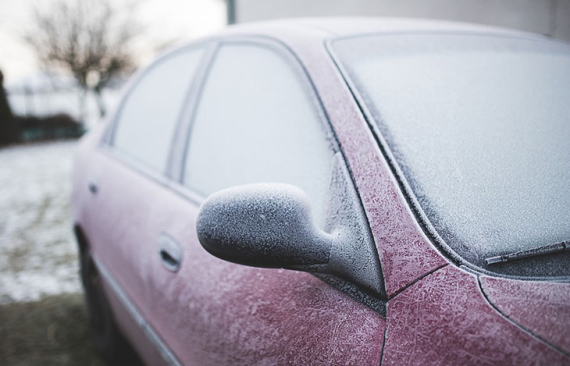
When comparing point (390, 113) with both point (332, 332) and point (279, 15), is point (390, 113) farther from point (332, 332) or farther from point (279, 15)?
point (279, 15)

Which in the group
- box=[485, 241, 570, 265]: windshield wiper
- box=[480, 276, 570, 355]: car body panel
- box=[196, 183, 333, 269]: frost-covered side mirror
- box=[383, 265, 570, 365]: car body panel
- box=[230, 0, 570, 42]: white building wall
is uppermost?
box=[230, 0, 570, 42]: white building wall

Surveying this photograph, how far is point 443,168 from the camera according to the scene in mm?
985

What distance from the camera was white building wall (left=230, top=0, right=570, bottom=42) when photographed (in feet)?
10.2

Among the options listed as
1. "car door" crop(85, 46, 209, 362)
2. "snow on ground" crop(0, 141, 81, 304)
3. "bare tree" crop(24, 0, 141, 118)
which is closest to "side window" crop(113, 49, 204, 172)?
"car door" crop(85, 46, 209, 362)

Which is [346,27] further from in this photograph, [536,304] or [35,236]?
[35,236]

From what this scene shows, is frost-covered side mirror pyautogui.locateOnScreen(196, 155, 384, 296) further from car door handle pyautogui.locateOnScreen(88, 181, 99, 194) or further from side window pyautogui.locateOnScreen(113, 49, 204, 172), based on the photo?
car door handle pyautogui.locateOnScreen(88, 181, 99, 194)

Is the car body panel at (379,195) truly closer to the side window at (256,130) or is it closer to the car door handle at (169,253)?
the side window at (256,130)

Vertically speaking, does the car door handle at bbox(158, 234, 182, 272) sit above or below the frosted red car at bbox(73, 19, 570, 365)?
below

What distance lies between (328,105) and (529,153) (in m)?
0.51

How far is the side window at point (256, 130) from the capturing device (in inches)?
44.3

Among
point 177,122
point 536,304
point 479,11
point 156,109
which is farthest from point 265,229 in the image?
point 479,11

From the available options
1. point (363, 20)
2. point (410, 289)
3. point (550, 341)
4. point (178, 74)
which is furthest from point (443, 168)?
point (178, 74)

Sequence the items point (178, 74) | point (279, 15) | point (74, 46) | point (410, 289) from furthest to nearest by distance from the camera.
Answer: point (74, 46), point (279, 15), point (178, 74), point (410, 289)

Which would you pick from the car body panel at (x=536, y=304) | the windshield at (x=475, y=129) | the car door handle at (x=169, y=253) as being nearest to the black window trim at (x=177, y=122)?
the car door handle at (x=169, y=253)
